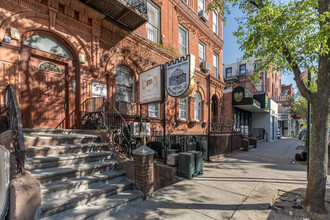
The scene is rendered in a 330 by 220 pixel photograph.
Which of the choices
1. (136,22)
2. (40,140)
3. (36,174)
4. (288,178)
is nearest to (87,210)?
(36,174)

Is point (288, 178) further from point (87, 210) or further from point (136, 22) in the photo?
point (136, 22)

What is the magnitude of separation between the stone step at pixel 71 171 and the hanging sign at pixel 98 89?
3407 millimetres

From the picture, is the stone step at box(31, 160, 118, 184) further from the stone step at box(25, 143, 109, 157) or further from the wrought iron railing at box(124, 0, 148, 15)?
the wrought iron railing at box(124, 0, 148, 15)

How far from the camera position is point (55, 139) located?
172 inches

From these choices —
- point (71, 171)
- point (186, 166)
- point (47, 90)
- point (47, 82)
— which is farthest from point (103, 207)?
point (47, 82)

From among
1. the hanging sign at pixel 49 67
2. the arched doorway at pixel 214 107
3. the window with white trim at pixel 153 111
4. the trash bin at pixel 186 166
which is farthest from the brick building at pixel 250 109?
the hanging sign at pixel 49 67

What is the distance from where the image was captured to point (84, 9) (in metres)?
6.48

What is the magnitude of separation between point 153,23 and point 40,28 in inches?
234

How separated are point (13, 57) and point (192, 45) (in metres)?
10.3

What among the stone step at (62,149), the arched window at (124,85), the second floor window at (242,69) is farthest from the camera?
the second floor window at (242,69)

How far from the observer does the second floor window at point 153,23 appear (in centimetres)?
966

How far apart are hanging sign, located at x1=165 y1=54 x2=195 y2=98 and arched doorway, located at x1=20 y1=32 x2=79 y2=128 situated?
144 inches

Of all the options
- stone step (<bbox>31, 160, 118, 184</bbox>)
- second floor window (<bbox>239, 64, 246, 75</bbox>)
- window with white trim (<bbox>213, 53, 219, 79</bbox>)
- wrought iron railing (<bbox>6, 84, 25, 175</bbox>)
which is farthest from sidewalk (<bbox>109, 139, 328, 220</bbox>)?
second floor window (<bbox>239, 64, 246, 75</bbox>)

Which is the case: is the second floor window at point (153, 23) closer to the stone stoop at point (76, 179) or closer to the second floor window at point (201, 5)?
the second floor window at point (201, 5)
